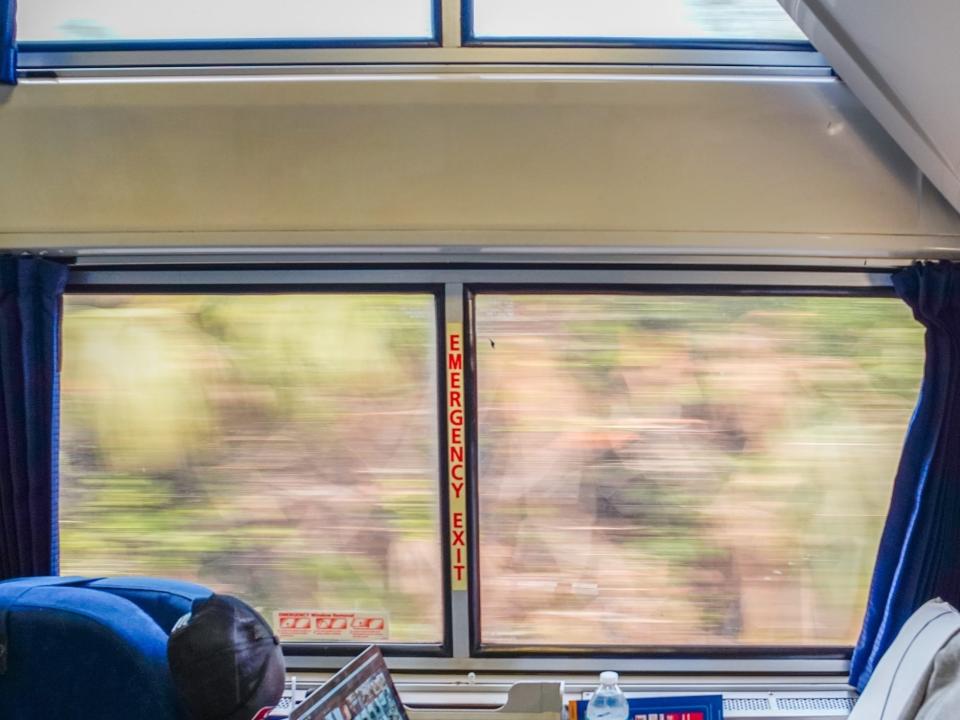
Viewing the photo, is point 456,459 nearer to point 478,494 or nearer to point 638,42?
point 478,494

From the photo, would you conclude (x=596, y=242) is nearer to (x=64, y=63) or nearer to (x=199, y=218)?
(x=199, y=218)

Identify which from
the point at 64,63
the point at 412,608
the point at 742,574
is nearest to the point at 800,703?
the point at 742,574

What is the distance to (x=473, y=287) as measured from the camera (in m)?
2.18

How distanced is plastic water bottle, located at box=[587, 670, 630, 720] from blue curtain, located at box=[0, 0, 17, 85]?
2.23 meters

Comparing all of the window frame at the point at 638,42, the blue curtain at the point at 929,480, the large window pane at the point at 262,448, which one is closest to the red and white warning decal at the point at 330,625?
the large window pane at the point at 262,448

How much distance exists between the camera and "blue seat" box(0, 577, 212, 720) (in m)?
1.60

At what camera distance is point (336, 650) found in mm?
2283

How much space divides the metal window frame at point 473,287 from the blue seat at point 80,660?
0.72 metres

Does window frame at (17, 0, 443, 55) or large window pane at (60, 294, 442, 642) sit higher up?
window frame at (17, 0, 443, 55)

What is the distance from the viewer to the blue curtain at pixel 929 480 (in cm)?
202

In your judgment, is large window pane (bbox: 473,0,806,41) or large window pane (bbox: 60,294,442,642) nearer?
large window pane (bbox: 473,0,806,41)

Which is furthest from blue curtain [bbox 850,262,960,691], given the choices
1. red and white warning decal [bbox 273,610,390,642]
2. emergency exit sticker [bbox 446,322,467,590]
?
red and white warning decal [bbox 273,610,390,642]

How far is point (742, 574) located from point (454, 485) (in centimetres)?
91

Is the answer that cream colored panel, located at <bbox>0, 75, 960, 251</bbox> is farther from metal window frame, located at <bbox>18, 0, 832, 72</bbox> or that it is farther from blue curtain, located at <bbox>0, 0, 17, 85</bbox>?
blue curtain, located at <bbox>0, 0, 17, 85</bbox>
